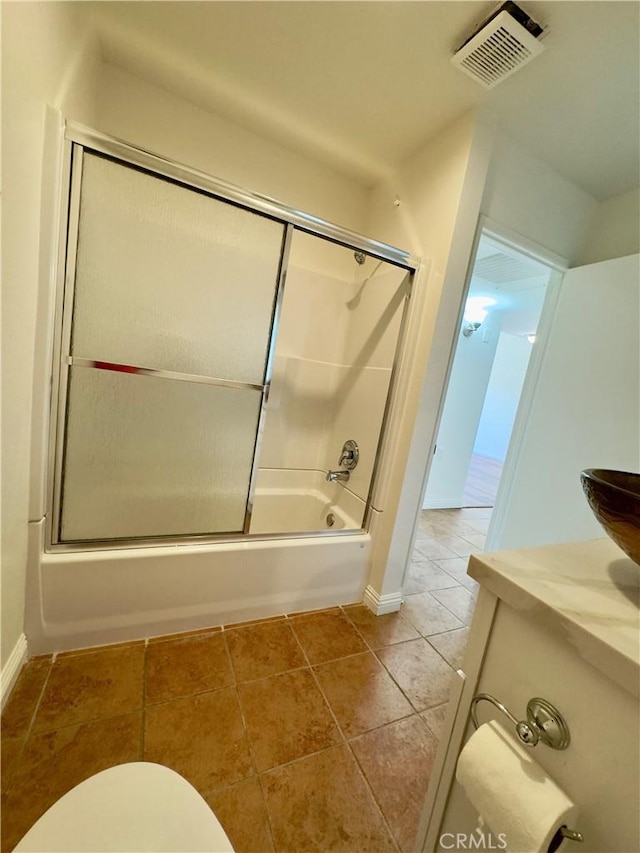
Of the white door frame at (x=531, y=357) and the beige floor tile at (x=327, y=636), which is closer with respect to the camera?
the beige floor tile at (x=327, y=636)

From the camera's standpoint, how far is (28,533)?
118cm

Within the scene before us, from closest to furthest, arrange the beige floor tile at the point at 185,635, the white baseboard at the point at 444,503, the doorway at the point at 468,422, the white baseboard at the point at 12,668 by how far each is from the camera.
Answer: the white baseboard at the point at 12,668
the beige floor tile at the point at 185,635
the doorway at the point at 468,422
the white baseboard at the point at 444,503

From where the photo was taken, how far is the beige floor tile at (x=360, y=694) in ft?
4.03

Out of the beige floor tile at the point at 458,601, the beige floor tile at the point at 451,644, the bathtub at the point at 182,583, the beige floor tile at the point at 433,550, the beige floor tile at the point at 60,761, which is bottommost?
the beige floor tile at the point at 60,761

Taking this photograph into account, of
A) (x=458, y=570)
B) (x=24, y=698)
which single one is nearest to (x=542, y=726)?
(x=24, y=698)

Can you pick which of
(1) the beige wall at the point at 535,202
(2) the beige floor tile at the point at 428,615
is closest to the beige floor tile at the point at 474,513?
(2) the beige floor tile at the point at 428,615

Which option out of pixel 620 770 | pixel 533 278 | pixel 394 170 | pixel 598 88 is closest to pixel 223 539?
pixel 620 770

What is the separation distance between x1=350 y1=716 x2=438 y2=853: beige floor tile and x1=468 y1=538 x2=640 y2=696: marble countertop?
Answer: 937 mm

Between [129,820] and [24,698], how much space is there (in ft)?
2.95

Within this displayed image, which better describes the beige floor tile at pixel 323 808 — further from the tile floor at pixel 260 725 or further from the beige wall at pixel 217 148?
the beige wall at pixel 217 148

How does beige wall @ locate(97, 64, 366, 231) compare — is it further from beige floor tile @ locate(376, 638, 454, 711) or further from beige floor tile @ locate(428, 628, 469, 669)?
beige floor tile @ locate(428, 628, 469, 669)
